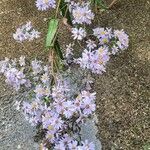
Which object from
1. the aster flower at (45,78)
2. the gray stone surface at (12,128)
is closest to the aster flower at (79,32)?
the aster flower at (45,78)

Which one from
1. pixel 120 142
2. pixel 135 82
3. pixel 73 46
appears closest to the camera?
pixel 120 142

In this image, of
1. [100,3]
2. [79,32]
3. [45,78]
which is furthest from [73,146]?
[100,3]

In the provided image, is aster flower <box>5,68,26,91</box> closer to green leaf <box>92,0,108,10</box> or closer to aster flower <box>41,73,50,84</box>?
aster flower <box>41,73,50,84</box>

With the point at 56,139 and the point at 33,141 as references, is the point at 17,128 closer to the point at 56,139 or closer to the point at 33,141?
the point at 33,141

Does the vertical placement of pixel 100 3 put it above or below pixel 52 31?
below

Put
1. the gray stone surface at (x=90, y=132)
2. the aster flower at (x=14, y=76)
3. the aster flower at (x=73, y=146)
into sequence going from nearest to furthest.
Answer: the aster flower at (x=73, y=146) → the aster flower at (x=14, y=76) → the gray stone surface at (x=90, y=132)

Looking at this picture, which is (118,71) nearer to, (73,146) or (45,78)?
(45,78)

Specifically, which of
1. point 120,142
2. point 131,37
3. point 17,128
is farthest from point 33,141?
point 131,37

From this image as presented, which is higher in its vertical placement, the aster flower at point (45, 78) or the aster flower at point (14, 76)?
the aster flower at point (14, 76)

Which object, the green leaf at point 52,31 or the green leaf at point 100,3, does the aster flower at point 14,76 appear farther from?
the green leaf at point 100,3
